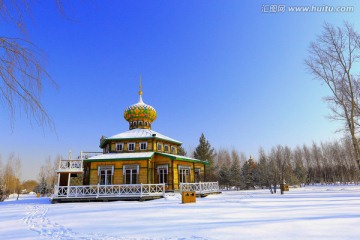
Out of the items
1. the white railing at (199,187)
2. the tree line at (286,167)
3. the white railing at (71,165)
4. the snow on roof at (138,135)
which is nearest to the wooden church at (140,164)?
the snow on roof at (138,135)

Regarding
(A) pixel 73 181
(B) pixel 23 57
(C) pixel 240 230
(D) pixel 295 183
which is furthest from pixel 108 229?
(D) pixel 295 183

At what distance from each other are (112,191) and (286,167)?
44.8m

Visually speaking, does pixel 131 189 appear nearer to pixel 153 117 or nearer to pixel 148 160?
pixel 148 160

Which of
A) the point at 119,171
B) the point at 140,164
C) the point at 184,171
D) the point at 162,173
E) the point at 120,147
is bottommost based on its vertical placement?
the point at 162,173

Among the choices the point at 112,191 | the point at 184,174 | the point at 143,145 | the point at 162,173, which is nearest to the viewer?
the point at 112,191

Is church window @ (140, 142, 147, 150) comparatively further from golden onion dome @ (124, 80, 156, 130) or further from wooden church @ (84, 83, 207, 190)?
golden onion dome @ (124, 80, 156, 130)

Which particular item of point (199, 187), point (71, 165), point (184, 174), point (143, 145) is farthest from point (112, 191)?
point (199, 187)

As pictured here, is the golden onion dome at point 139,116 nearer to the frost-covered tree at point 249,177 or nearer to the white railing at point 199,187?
the white railing at point 199,187

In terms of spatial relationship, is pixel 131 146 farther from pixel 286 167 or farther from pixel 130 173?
pixel 286 167

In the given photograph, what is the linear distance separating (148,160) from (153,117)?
9097 mm

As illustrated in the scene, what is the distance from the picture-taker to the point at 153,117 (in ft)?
100

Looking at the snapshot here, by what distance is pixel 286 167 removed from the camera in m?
53.5

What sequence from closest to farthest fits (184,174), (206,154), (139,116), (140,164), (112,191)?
(112,191)
(140,164)
(184,174)
(139,116)
(206,154)

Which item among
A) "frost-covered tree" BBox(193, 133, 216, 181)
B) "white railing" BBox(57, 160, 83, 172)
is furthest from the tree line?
"white railing" BBox(57, 160, 83, 172)
